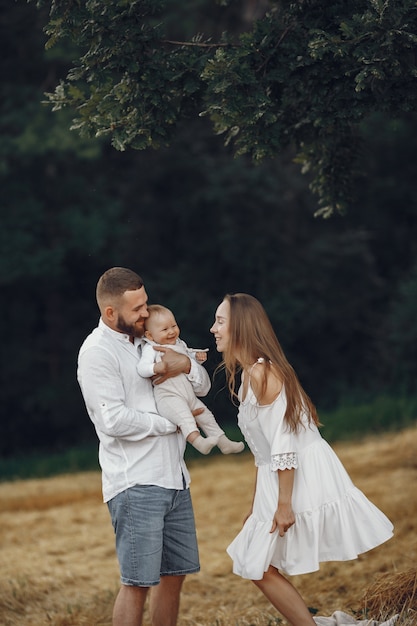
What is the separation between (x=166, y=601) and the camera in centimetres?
400

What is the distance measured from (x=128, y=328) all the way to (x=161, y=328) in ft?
0.43

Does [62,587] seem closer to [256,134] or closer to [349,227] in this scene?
[256,134]

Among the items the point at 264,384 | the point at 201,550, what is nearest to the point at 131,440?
the point at 264,384

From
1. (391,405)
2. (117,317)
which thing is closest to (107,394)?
(117,317)

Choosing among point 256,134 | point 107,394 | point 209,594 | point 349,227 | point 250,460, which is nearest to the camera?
point 107,394

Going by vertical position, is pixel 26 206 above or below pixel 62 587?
above

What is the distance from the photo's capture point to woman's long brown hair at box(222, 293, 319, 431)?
385 centimetres

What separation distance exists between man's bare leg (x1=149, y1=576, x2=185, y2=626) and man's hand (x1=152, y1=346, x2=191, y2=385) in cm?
85

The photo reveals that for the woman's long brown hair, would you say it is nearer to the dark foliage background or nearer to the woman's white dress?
the woman's white dress

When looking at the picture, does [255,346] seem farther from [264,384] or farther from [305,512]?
[305,512]

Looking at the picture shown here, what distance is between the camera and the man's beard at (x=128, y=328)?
12.5ft

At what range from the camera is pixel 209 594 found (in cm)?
614

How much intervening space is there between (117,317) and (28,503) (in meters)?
6.35

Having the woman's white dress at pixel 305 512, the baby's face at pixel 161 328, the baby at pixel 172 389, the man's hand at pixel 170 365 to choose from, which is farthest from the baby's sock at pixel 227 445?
the baby's face at pixel 161 328
